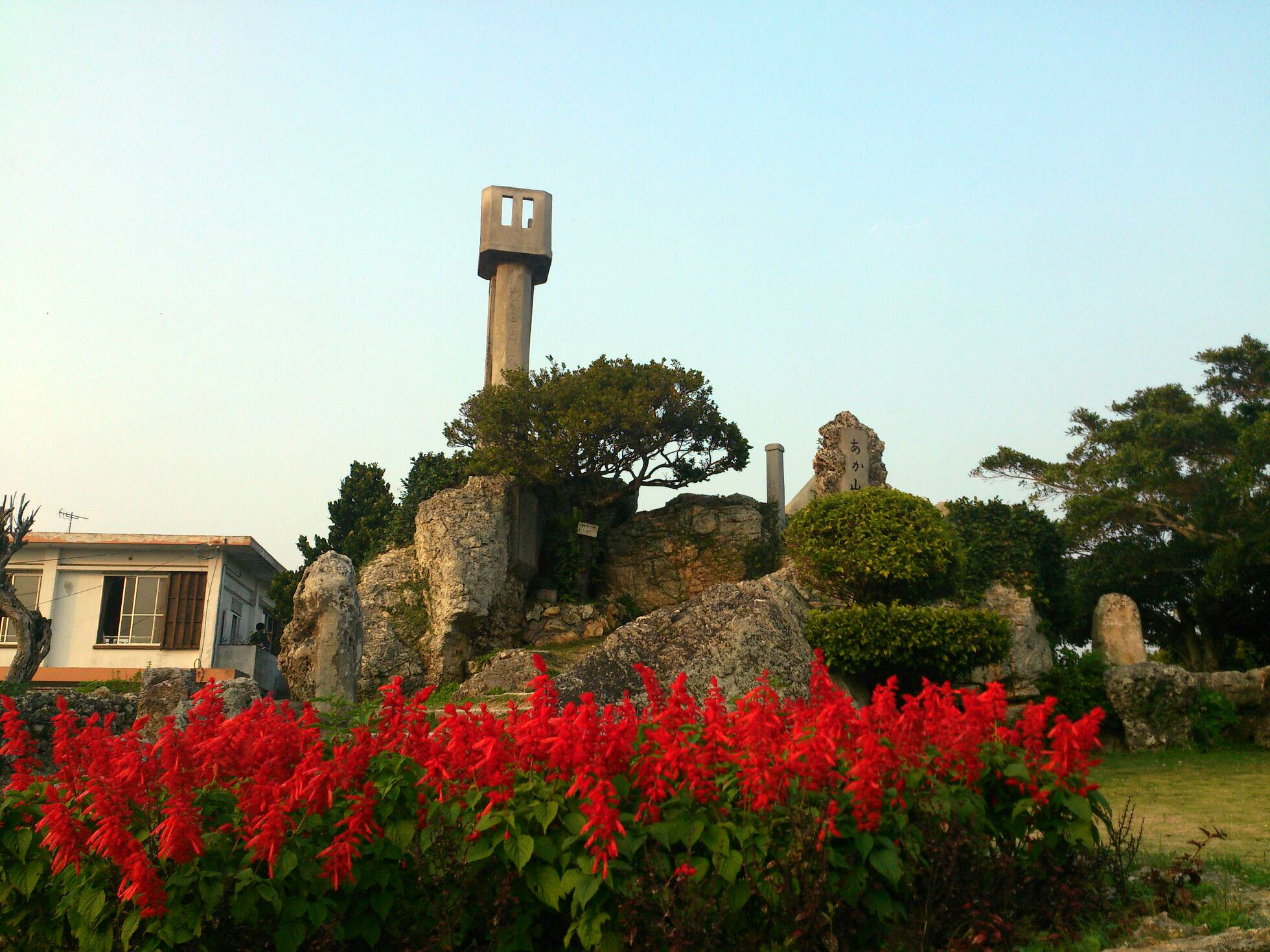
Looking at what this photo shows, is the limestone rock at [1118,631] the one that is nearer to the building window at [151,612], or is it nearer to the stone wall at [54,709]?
the stone wall at [54,709]

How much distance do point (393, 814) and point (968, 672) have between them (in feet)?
30.7

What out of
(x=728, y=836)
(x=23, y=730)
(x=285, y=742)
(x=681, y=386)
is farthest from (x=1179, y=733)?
(x=23, y=730)

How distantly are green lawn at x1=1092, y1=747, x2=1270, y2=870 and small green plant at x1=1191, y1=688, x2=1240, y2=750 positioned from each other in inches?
9.0

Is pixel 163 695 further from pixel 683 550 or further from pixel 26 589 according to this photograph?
pixel 26 589

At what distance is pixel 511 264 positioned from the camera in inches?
845

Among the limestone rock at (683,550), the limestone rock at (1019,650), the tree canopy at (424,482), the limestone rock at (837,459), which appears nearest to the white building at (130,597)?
the tree canopy at (424,482)

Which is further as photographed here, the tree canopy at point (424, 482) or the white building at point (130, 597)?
the white building at point (130, 597)

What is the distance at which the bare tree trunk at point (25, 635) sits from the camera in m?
14.1

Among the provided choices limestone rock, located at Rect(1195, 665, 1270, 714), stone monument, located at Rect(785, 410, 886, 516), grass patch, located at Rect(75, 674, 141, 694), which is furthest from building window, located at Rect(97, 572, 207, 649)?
limestone rock, located at Rect(1195, 665, 1270, 714)

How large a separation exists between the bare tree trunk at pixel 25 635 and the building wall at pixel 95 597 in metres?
7.20

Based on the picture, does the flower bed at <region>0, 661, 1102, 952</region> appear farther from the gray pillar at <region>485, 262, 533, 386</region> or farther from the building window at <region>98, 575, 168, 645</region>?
the building window at <region>98, 575, 168, 645</region>

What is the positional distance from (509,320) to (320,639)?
37.3 ft

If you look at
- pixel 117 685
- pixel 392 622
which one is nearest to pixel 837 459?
pixel 392 622

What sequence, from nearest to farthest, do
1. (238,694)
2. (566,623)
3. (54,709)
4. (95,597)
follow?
(238,694), (54,709), (566,623), (95,597)
